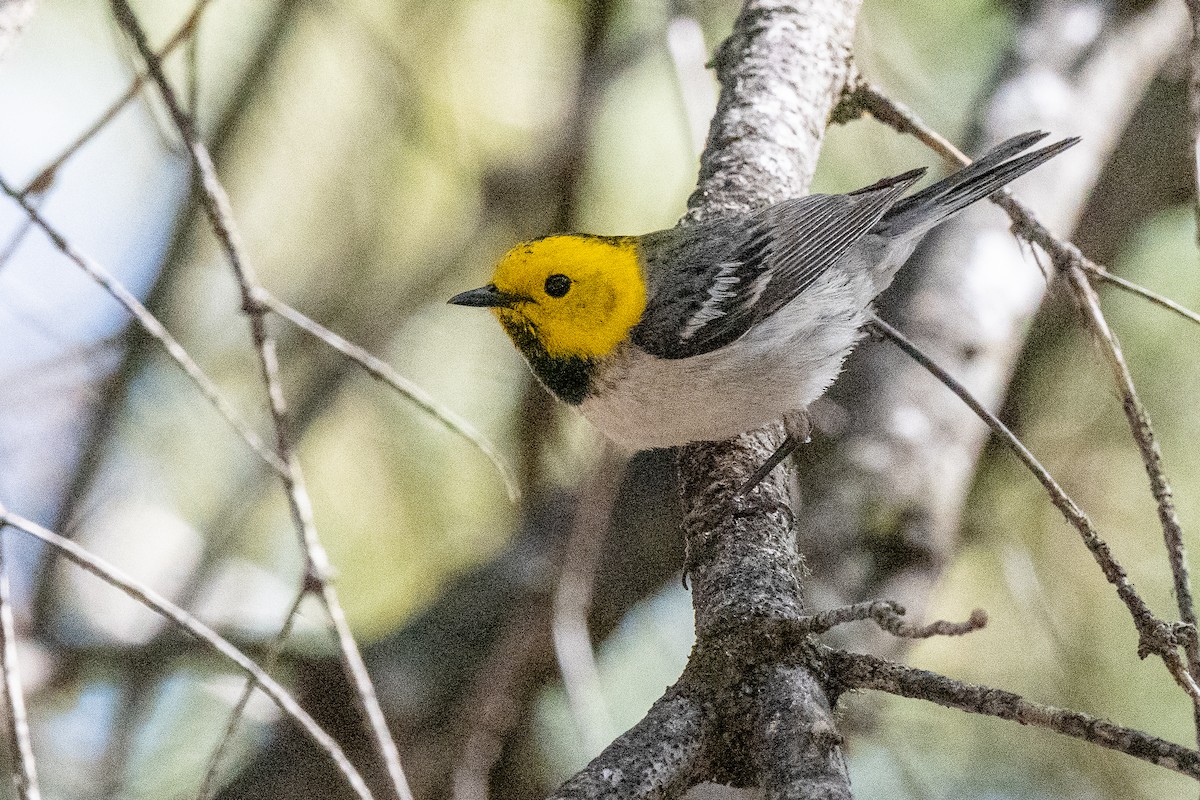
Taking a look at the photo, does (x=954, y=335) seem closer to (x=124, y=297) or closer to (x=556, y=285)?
(x=556, y=285)

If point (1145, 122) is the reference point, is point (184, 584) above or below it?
below

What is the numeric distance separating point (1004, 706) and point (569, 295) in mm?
2034

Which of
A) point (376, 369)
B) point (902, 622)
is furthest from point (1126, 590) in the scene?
point (376, 369)

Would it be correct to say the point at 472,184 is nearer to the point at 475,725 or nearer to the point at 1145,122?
the point at 475,725

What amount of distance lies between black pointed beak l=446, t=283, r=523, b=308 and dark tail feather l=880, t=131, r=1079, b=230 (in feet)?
4.67

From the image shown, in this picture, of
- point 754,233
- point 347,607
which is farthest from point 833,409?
point 347,607

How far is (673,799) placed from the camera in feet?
5.82

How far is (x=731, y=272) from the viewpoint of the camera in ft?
11.0

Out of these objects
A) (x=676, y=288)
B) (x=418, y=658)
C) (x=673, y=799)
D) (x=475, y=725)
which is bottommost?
(x=673, y=799)

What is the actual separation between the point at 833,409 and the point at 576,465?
4.03 feet

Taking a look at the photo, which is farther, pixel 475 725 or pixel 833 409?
pixel 833 409

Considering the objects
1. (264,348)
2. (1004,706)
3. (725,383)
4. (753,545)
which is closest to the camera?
Answer: (1004,706)

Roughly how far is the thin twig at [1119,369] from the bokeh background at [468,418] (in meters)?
0.92

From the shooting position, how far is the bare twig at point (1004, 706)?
1450mm
